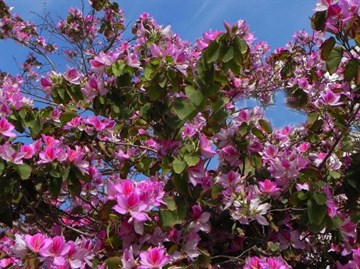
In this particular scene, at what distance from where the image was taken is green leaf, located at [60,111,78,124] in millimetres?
2318

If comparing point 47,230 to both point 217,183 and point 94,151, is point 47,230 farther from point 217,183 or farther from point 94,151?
point 217,183

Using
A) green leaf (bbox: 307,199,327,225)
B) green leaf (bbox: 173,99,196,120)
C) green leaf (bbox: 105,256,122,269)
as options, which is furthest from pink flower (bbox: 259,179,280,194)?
green leaf (bbox: 105,256,122,269)

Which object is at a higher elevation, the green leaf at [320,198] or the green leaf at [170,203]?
the green leaf at [320,198]

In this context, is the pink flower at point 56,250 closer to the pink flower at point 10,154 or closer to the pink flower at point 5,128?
the pink flower at point 10,154

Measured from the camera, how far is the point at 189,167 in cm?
202

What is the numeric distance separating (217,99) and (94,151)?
0.87 meters

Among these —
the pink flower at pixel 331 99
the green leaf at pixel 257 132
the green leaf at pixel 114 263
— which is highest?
the pink flower at pixel 331 99

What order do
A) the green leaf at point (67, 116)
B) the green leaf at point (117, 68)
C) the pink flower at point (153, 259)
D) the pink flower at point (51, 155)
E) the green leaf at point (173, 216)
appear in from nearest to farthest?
the pink flower at point (153, 259), the green leaf at point (173, 216), the pink flower at point (51, 155), the green leaf at point (117, 68), the green leaf at point (67, 116)

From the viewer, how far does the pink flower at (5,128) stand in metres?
2.12

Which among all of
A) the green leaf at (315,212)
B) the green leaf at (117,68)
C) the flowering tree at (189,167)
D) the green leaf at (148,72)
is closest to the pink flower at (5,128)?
the flowering tree at (189,167)

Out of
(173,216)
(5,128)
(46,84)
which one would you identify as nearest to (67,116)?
(46,84)

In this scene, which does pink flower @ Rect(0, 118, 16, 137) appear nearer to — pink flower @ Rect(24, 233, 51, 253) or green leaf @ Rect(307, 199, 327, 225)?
pink flower @ Rect(24, 233, 51, 253)

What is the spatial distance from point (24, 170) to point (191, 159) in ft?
2.09

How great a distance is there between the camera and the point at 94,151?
282 centimetres
